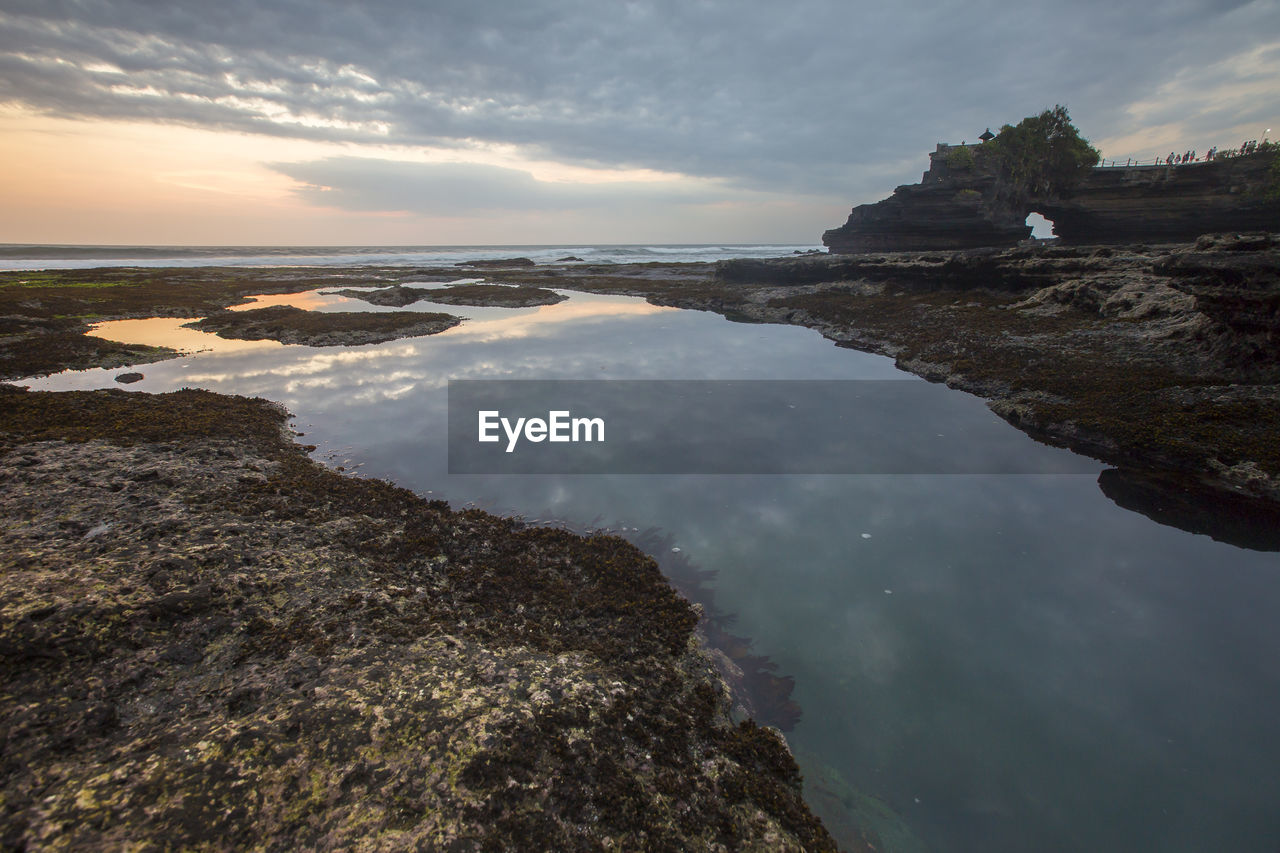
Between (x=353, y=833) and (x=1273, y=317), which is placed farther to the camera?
(x=1273, y=317)

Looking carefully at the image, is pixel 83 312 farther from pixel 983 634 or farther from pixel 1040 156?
Result: pixel 1040 156

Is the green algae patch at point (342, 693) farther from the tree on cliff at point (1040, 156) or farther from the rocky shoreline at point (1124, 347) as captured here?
the tree on cliff at point (1040, 156)

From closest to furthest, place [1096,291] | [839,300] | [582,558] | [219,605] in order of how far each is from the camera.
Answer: [219,605]
[582,558]
[1096,291]
[839,300]

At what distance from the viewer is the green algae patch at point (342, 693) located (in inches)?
156

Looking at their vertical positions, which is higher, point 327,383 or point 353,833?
point 327,383

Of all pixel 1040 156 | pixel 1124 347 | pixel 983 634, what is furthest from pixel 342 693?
pixel 1040 156

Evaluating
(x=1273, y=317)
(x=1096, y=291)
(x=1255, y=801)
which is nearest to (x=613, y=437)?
(x=1255, y=801)

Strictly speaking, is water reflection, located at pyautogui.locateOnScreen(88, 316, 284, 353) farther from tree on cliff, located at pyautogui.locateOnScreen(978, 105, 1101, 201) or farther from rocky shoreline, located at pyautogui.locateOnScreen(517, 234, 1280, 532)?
tree on cliff, located at pyautogui.locateOnScreen(978, 105, 1101, 201)

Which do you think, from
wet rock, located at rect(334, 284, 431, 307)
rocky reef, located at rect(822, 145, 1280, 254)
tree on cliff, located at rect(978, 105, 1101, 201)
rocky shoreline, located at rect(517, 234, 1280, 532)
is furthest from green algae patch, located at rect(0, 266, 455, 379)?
tree on cliff, located at rect(978, 105, 1101, 201)

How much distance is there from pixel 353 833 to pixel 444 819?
0.69m

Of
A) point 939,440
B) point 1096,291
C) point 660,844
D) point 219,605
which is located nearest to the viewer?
point 660,844

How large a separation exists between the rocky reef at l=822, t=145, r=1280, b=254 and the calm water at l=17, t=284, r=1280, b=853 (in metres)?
62.8

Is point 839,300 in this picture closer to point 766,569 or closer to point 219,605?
point 766,569

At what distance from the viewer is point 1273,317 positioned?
15.7m
